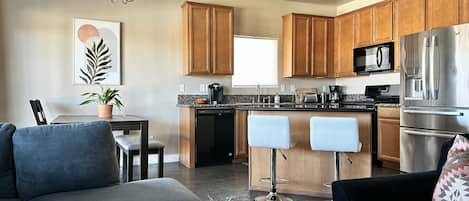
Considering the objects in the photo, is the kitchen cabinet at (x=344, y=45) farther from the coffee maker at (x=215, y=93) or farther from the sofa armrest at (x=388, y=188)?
the sofa armrest at (x=388, y=188)

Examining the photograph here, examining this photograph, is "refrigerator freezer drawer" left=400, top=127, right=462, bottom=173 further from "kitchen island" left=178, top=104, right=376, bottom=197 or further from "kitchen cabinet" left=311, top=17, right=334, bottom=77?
"kitchen cabinet" left=311, top=17, right=334, bottom=77

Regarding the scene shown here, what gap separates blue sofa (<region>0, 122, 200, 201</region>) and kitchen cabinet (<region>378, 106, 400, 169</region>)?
355 centimetres

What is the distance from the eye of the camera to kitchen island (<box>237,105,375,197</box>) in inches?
134

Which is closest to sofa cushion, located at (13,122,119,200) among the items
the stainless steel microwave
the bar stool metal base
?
the bar stool metal base

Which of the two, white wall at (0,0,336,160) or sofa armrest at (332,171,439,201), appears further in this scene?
white wall at (0,0,336,160)

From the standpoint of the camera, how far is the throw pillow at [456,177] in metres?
1.47

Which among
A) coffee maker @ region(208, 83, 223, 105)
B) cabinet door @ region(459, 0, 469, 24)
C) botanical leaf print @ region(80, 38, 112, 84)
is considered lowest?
coffee maker @ region(208, 83, 223, 105)

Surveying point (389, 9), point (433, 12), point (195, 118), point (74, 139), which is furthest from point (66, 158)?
point (389, 9)

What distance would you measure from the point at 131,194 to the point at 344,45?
4955 mm

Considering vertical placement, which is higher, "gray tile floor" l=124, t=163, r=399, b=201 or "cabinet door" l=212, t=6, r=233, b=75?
"cabinet door" l=212, t=6, r=233, b=75

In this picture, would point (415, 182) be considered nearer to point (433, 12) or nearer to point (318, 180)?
point (318, 180)

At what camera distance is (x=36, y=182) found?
6.50ft

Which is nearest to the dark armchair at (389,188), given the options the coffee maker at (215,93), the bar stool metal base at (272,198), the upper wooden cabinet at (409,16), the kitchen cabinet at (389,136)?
the bar stool metal base at (272,198)

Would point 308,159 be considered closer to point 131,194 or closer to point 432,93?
point 432,93
